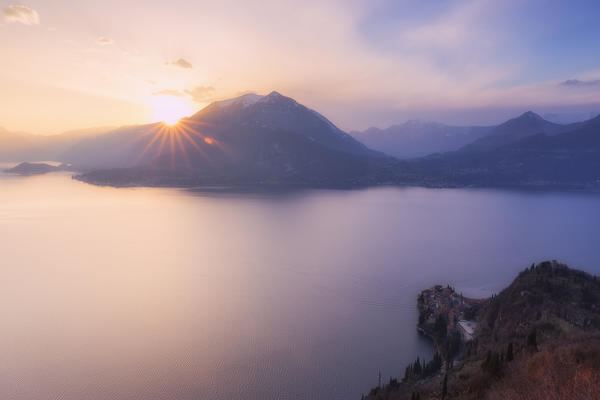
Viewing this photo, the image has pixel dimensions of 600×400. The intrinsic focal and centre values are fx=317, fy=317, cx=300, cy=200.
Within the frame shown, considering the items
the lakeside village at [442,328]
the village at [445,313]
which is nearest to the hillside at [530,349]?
the lakeside village at [442,328]

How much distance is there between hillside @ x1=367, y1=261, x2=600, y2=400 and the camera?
18.2m

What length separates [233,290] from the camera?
196 ft

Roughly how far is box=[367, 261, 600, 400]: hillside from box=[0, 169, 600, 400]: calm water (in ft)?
25.6

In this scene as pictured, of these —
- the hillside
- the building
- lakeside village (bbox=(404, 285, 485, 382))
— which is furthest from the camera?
the building

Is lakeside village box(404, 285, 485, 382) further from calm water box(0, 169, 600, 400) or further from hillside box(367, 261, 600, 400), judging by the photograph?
calm water box(0, 169, 600, 400)

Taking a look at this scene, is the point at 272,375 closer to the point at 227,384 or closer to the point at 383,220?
the point at 227,384

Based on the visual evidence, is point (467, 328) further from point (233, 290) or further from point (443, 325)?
point (233, 290)

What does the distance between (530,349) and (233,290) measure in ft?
153

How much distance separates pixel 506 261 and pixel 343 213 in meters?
75.4

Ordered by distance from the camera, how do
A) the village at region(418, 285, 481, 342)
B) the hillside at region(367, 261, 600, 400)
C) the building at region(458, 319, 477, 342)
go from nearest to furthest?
the hillside at region(367, 261, 600, 400)
the building at region(458, 319, 477, 342)
the village at region(418, 285, 481, 342)

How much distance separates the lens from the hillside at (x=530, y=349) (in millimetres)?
18188

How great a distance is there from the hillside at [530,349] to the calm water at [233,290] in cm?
780

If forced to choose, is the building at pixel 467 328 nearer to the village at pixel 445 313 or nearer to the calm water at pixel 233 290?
the village at pixel 445 313

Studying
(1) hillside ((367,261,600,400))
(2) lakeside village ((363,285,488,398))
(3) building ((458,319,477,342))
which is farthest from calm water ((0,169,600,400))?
(1) hillside ((367,261,600,400))
